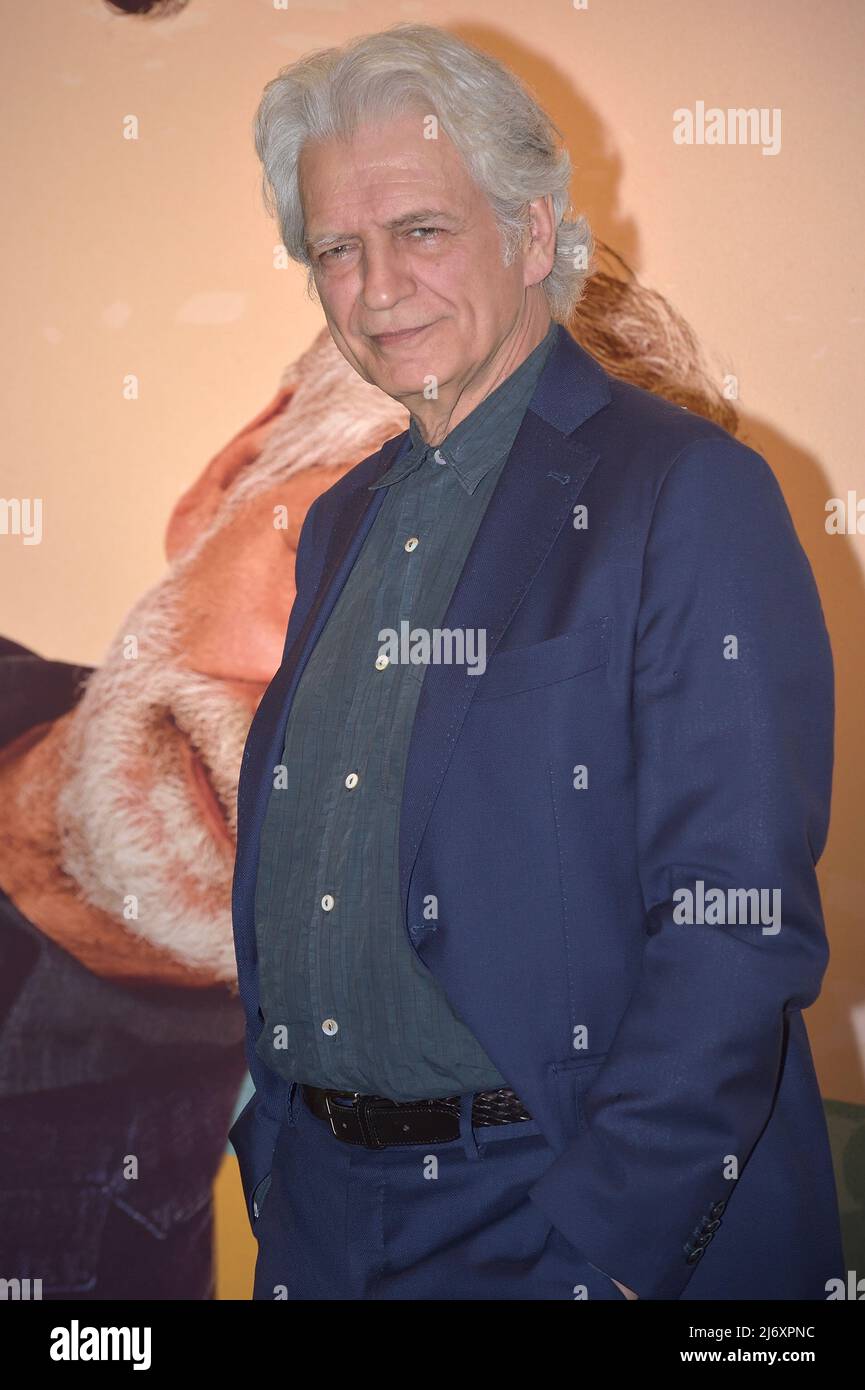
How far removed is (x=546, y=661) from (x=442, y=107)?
504 millimetres

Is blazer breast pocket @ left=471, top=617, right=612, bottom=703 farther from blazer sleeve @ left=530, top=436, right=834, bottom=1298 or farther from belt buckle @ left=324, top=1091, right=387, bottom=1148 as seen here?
belt buckle @ left=324, top=1091, right=387, bottom=1148

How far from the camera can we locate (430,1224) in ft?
3.31

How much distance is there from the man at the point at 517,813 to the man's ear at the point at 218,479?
42.9 inches

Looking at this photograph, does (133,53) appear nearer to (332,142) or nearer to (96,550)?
(96,550)

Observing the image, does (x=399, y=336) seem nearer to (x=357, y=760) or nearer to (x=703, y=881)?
(x=357, y=760)

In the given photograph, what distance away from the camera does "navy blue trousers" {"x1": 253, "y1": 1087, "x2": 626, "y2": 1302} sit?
969 mm

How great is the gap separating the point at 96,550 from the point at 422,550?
1.30m

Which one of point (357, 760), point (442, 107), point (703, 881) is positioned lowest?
point (703, 881)

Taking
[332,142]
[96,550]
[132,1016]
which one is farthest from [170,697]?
[332,142]

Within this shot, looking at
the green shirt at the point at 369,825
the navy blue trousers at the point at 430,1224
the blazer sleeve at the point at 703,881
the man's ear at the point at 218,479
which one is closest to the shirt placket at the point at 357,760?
the green shirt at the point at 369,825

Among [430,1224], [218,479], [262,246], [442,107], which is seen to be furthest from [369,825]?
[262,246]

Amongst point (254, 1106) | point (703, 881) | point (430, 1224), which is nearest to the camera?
point (703, 881)

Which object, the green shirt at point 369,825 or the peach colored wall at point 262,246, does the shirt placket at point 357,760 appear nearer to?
the green shirt at point 369,825

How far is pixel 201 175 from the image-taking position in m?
2.29
